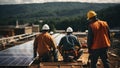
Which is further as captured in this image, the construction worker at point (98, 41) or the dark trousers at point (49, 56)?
the dark trousers at point (49, 56)

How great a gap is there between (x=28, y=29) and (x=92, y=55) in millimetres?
46135

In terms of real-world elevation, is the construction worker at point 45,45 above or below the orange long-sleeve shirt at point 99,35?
below

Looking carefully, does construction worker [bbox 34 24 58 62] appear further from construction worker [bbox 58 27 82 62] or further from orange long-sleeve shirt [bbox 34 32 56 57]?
construction worker [bbox 58 27 82 62]

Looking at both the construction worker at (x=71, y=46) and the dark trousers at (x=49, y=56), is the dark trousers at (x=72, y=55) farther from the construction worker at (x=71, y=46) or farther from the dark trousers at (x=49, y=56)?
the dark trousers at (x=49, y=56)

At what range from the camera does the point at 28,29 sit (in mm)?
53375

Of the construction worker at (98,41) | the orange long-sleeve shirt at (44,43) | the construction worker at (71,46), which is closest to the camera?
the construction worker at (98,41)

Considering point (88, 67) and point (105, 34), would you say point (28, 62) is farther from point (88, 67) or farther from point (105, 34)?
point (105, 34)

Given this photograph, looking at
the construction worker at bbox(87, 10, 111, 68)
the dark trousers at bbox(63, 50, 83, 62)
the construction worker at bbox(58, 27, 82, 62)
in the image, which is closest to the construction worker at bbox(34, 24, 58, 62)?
the dark trousers at bbox(63, 50, 83, 62)

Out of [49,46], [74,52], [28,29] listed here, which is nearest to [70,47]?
[74,52]

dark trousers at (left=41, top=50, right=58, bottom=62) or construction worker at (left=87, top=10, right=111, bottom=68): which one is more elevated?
construction worker at (left=87, top=10, right=111, bottom=68)

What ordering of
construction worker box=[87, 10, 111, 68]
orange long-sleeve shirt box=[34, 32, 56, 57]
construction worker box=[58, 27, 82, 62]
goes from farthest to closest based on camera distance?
construction worker box=[58, 27, 82, 62] < orange long-sleeve shirt box=[34, 32, 56, 57] < construction worker box=[87, 10, 111, 68]

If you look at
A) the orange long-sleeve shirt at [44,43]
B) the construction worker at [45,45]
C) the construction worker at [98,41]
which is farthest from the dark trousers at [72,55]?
the construction worker at [98,41]

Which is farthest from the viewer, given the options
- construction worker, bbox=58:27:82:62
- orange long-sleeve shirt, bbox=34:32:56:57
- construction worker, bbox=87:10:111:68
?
construction worker, bbox=58:27:82:62

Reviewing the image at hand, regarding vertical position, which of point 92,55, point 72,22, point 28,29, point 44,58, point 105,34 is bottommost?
point 72,22
